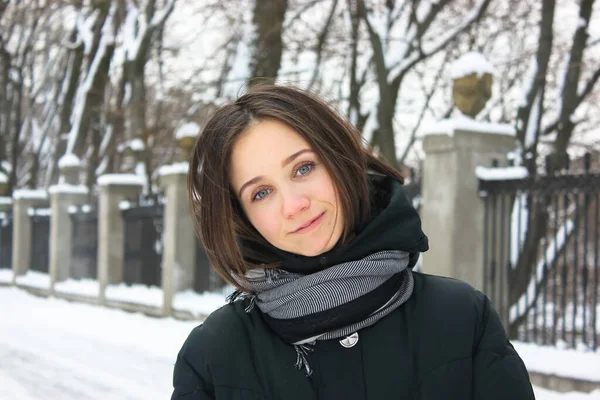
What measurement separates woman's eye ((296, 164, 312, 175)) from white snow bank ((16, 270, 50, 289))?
493 inches

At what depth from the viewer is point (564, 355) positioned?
4.90 m

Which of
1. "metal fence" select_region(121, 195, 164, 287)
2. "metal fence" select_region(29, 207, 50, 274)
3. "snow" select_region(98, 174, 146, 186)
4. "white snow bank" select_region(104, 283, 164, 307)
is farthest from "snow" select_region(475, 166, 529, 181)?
"metal fence" select_region(29, 207, 50, 274)

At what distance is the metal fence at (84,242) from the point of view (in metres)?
12.0

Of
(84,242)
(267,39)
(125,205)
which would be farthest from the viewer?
(84,242)

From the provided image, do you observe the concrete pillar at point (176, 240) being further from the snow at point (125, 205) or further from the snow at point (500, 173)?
the snow at point (500, 173)

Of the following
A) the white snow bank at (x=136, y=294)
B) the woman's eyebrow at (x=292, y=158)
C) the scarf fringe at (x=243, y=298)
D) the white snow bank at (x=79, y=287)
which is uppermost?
the woman's eyebrow at (x=292, y=158)

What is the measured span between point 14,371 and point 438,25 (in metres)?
8.41

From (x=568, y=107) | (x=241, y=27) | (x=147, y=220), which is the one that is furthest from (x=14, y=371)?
(x=568, y=107)

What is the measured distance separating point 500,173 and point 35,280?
11.3 metres

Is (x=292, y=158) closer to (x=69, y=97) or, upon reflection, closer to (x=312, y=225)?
(x=312, y=225)

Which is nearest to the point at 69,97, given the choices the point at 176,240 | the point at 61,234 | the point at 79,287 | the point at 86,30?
the point at 86,30

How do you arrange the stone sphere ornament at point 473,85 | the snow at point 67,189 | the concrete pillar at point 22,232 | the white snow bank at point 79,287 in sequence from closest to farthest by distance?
1. the stone sphere ornament at point 473,85
2. the white snow bank at point 79,287
3. the snow at point 67,189
4. the concrete pillar at point 22,232

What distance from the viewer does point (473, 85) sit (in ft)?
19.9

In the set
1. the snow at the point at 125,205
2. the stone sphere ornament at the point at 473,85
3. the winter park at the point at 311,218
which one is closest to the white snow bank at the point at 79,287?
the winter park at the point at 311,218
